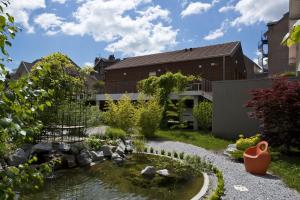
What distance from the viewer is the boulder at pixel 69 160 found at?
11232 mm

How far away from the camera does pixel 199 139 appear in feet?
55.8

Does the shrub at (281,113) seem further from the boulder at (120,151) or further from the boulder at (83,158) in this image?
the boulder at (83,158)

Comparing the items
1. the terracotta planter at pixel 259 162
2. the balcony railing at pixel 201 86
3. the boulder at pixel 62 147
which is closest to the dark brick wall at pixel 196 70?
the balcony railing at pixel 201 86

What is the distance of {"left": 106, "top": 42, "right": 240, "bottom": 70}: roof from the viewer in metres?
29.4

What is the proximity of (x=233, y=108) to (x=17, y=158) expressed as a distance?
11.3 m

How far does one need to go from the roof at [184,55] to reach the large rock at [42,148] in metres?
20.2

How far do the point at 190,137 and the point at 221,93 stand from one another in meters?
2.99

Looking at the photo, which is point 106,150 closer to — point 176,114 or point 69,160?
point 69,160

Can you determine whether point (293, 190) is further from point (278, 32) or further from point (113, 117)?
point (278, 32)

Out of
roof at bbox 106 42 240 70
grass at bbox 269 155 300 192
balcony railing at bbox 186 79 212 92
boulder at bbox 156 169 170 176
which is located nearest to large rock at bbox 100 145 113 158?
boulder at bbox 156 169 170 176

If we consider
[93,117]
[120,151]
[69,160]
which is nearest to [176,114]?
[93,117]

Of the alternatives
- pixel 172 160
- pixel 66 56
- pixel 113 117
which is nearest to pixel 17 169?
pixel 172 160

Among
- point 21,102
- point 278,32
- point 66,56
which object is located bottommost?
point 21,102

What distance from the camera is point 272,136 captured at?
12.6 meters
